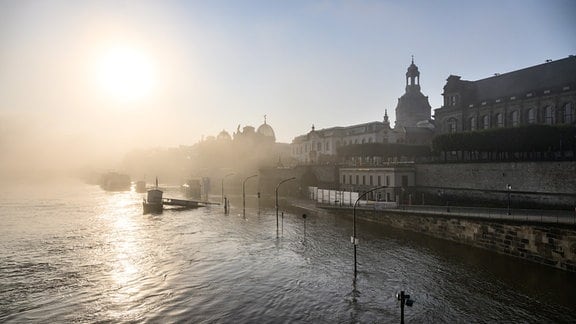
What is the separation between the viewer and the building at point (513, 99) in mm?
63688

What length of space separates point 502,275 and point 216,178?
11761 centimetres

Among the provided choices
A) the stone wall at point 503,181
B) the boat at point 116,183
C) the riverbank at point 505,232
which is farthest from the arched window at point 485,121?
the boat at point 116,183

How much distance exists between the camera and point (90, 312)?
24.3 m

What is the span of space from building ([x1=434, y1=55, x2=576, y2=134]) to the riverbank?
31.8 m

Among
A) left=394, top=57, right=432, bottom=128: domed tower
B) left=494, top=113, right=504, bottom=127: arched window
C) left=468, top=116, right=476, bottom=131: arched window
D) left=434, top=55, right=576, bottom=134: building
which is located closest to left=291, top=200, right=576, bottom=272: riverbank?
left=434, top=55, right=576, bottom=134: building

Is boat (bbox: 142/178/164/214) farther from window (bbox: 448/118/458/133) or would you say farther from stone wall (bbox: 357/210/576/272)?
window (bbox: 448/118/458/133)

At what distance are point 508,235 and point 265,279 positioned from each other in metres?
24.3

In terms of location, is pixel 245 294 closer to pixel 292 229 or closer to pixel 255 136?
pixel 292 229

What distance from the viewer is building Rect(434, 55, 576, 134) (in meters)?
63.7

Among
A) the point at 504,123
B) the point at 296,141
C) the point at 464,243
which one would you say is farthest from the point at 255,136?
the point at 464,243

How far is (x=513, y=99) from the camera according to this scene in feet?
234

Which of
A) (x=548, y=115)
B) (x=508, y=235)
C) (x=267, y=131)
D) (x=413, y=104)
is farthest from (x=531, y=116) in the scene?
(x=267, y=131)

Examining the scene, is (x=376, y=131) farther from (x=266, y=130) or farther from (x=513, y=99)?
(x=266, y=130)

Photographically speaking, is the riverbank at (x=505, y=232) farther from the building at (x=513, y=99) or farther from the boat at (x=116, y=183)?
the boat at (x=116, y=183)
